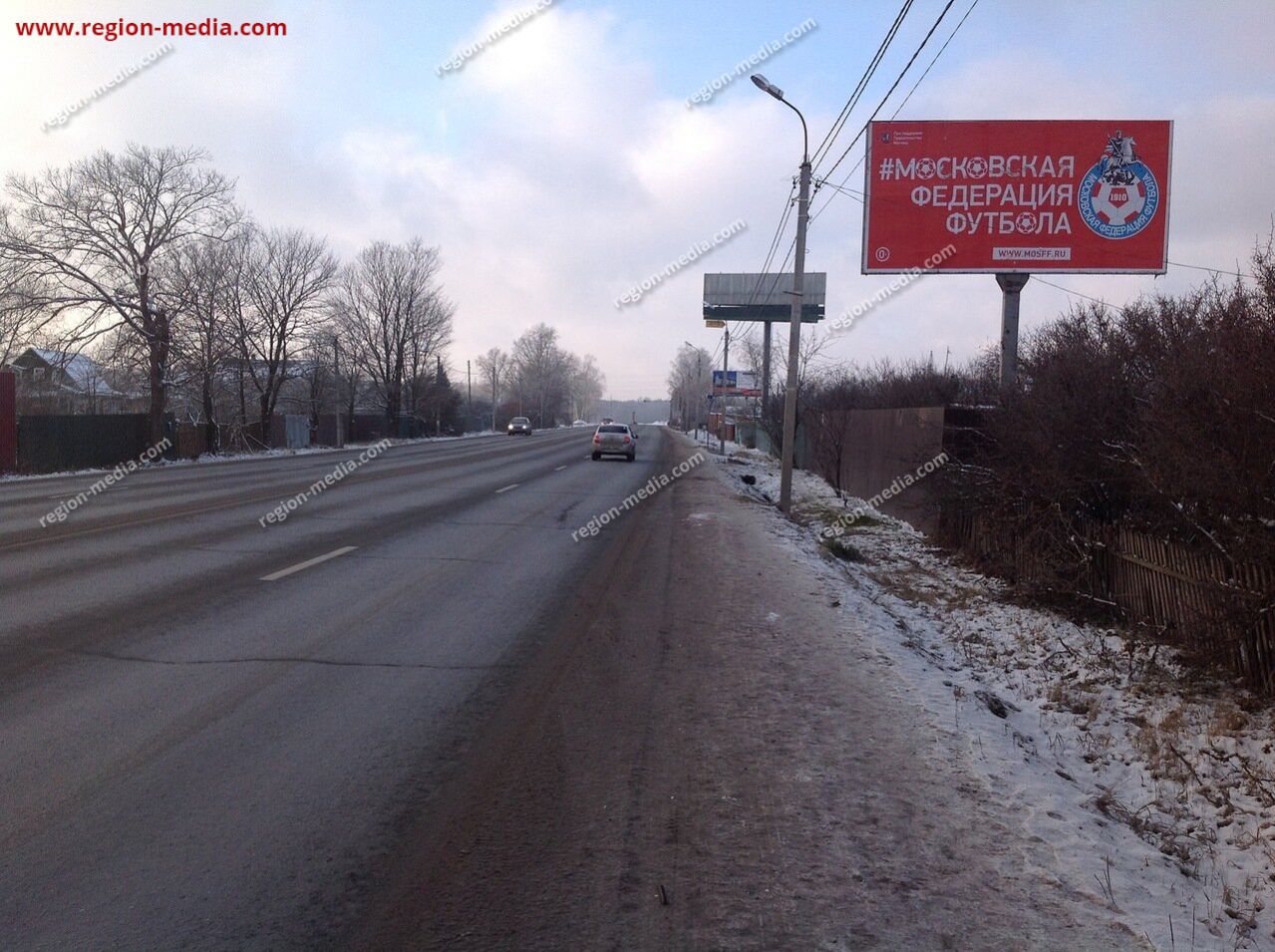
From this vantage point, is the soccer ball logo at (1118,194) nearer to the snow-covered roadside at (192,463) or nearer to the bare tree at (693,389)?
the snow-covered roadside at (192,463)

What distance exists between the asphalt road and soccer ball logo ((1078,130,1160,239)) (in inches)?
455

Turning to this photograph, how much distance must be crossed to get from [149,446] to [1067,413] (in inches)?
1376

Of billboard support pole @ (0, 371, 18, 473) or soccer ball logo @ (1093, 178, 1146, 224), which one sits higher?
soccer ball logo @ (1093, 178, 1146, 224)

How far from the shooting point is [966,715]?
656 cm

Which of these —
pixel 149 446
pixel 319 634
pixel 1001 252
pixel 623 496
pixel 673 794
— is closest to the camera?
pixel 673 794

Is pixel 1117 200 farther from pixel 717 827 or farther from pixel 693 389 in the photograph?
pixel 693 389

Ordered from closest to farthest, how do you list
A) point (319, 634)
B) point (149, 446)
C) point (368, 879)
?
point (368, 879) < point (319, 634) < point (149, 446)

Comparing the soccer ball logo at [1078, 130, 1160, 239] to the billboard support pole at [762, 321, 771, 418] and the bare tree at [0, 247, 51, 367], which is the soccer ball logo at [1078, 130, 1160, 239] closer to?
the billboard support pole at [762, 321, 771, 418]

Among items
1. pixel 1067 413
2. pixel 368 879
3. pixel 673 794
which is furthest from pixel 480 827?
pixel 1067 413

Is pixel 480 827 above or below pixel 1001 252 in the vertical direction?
below

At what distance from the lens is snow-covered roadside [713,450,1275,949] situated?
4180 millimetres

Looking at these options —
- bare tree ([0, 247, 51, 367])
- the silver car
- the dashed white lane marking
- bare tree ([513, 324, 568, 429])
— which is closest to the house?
bare tree ([0, 247, 51, 367])

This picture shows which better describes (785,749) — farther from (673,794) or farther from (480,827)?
(480,827)

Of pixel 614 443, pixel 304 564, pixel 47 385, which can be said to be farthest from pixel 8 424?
pixel 304 564
